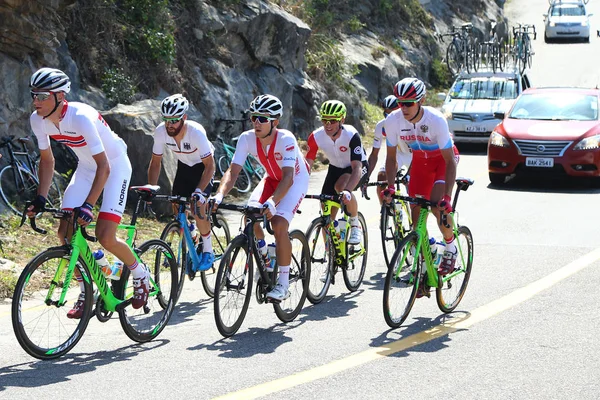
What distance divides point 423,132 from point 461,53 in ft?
71.9

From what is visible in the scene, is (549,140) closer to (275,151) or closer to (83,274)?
(275,151)

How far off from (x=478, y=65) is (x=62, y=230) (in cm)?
2136

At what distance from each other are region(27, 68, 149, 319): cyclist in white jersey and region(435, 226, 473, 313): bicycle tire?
8.61 feet

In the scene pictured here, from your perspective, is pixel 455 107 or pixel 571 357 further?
pixel 455 107

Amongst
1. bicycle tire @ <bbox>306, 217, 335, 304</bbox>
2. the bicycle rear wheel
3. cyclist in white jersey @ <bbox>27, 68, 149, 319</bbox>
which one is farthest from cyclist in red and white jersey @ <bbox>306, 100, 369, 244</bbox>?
cyclist in white jersey @ <bbox>27, 68, 149, 319</bbox>

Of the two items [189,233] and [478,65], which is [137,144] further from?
[478,65]

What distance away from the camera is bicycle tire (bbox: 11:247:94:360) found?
7.05 m

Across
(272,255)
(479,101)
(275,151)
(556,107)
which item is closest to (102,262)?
(272,255)

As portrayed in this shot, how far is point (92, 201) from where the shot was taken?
7.43 m

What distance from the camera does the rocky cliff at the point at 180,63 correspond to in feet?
47.2

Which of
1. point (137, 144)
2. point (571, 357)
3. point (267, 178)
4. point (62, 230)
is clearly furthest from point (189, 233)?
point (137, 144)

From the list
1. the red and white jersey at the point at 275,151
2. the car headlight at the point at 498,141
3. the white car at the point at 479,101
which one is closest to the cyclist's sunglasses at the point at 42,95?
the red and white jersey at the point at 275,151

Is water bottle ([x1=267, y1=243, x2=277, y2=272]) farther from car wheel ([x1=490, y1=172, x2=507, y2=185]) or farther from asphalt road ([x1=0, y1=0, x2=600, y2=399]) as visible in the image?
car wheel ([x1=490, y1=172, x2=507, y2=185])

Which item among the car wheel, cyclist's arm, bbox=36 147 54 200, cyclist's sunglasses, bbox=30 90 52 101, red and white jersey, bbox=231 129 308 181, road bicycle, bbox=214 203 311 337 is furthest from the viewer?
the car wheel
